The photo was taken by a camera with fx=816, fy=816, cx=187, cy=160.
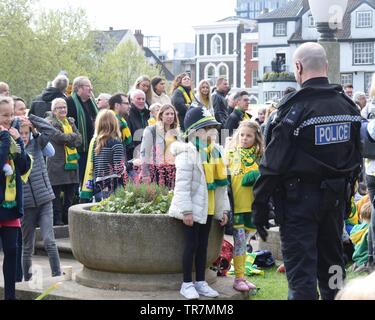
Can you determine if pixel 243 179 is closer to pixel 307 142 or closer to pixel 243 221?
pixel 243 221

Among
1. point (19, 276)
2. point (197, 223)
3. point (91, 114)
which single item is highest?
point (91, 114)

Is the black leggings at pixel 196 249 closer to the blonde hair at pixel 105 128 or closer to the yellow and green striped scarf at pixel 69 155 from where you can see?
the blonde hair at pixel 105 128

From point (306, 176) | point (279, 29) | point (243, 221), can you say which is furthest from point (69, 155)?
point (279, 29)

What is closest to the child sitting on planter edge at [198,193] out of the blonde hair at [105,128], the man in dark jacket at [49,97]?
the blonde hair at [105,128]

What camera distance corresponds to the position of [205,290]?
25.1 feet

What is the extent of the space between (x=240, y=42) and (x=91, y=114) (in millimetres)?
96399

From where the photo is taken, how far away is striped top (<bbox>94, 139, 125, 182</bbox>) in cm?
1009

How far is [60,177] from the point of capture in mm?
11469

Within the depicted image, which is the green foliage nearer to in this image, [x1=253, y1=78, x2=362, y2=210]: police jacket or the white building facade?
[x1=253, y1=78, x2=362, y2=210]: police jacket

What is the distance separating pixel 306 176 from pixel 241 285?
2.17 meters
